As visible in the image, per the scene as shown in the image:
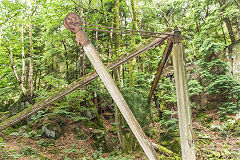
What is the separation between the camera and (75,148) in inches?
242

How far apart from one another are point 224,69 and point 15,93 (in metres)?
16.3

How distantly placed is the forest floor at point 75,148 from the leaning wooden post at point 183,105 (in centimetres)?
317

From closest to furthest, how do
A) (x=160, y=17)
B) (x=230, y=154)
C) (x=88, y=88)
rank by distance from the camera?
1. (x=230, y=154)
2. (x=88, y=88)
3. (x=160, y=17)

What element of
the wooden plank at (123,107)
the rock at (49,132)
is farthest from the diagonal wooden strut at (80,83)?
the rock at (49,132)

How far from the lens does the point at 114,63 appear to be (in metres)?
2.88

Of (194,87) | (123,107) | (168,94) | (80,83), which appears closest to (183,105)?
(123,107)

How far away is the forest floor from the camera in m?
5.10

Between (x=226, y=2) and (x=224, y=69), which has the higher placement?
(x=226, y=2)

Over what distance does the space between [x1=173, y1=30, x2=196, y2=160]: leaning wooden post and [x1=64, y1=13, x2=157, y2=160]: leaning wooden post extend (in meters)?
0.69

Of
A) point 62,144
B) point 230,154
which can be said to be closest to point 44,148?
point 62,144

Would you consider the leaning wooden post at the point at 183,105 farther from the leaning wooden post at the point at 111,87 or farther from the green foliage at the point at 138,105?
the green foliage at the point at 138,105

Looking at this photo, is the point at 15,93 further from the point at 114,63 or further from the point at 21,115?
the point at 114,63

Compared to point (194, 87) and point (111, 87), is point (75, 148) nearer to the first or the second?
point (111, 87)

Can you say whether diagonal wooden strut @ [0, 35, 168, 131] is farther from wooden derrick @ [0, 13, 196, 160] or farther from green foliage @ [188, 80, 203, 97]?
green foliage @ [188, 80, 203, 97]
